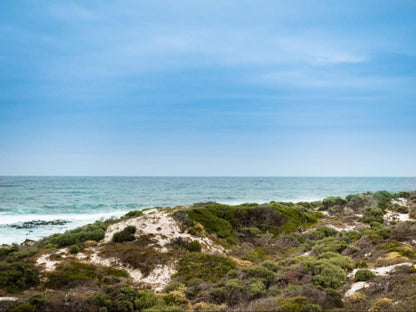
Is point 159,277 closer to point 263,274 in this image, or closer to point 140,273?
point 140,273

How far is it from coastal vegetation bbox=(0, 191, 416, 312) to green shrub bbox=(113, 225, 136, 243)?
61 mm

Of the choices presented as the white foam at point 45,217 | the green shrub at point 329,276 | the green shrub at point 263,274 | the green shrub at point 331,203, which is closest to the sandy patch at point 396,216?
the green shrub at point 331,203

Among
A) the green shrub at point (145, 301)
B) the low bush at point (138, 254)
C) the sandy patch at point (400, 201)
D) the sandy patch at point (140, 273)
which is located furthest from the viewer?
the sandy patch at point (400, 201)

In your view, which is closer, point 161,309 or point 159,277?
point 161,309

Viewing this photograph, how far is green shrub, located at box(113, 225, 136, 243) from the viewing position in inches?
709

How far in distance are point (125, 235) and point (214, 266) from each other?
6256 millimetres

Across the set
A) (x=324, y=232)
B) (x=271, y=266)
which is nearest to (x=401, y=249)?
(x=271, y=266)

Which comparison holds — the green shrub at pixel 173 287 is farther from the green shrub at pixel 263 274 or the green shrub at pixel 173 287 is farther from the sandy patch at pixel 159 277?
the green shrub at pixel 263 274

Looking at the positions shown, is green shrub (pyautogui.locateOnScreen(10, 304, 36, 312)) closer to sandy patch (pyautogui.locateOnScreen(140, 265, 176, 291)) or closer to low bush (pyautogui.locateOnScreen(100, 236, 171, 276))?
sandy patch (pyautogui.locateOnScreen(140, 265, 176, 291))

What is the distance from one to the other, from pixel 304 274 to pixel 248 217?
1278cm

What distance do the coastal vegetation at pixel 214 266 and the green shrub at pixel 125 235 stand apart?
61mm

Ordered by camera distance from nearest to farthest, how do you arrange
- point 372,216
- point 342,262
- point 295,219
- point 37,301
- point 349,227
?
1. point 37,301
2. point 342,262
3. point 349,227
4. point 295,219
5. point 372,216

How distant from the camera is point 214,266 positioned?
605 inches

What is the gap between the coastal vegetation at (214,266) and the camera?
9.26 m
